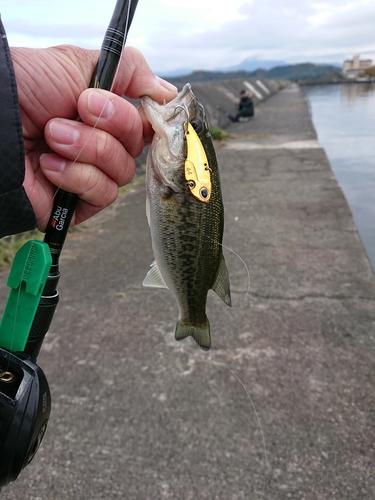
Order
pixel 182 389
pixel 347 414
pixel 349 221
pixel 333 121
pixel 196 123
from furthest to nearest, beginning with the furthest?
1. pixel 333 121
2. pixel 349 221
3. pixel 182 389
4. pixel 347 414
5. pixel 196 123

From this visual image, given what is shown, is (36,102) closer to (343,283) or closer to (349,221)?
(343,283)

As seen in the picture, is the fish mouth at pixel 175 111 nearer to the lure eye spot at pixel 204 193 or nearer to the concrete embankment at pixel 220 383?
the lure eye spot at pixel 204 193

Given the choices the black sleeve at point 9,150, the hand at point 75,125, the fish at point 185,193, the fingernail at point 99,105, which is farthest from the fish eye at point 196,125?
the black sleeve at point 9,150

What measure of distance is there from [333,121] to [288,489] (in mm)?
16025

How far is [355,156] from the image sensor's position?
1008 centimetres

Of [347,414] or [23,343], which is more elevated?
[23,343]

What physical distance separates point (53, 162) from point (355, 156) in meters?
9.72

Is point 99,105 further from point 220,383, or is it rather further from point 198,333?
point 220,383

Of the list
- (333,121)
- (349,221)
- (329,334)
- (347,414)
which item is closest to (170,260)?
(347,414)

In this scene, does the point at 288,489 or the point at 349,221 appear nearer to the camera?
the point at 288,489

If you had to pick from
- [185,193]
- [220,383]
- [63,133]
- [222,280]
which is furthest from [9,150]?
[220,383]

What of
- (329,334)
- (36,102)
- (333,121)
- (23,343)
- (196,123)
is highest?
(36,102)

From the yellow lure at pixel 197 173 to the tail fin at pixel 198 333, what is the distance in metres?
0.60

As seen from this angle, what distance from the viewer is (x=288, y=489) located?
2.28m
